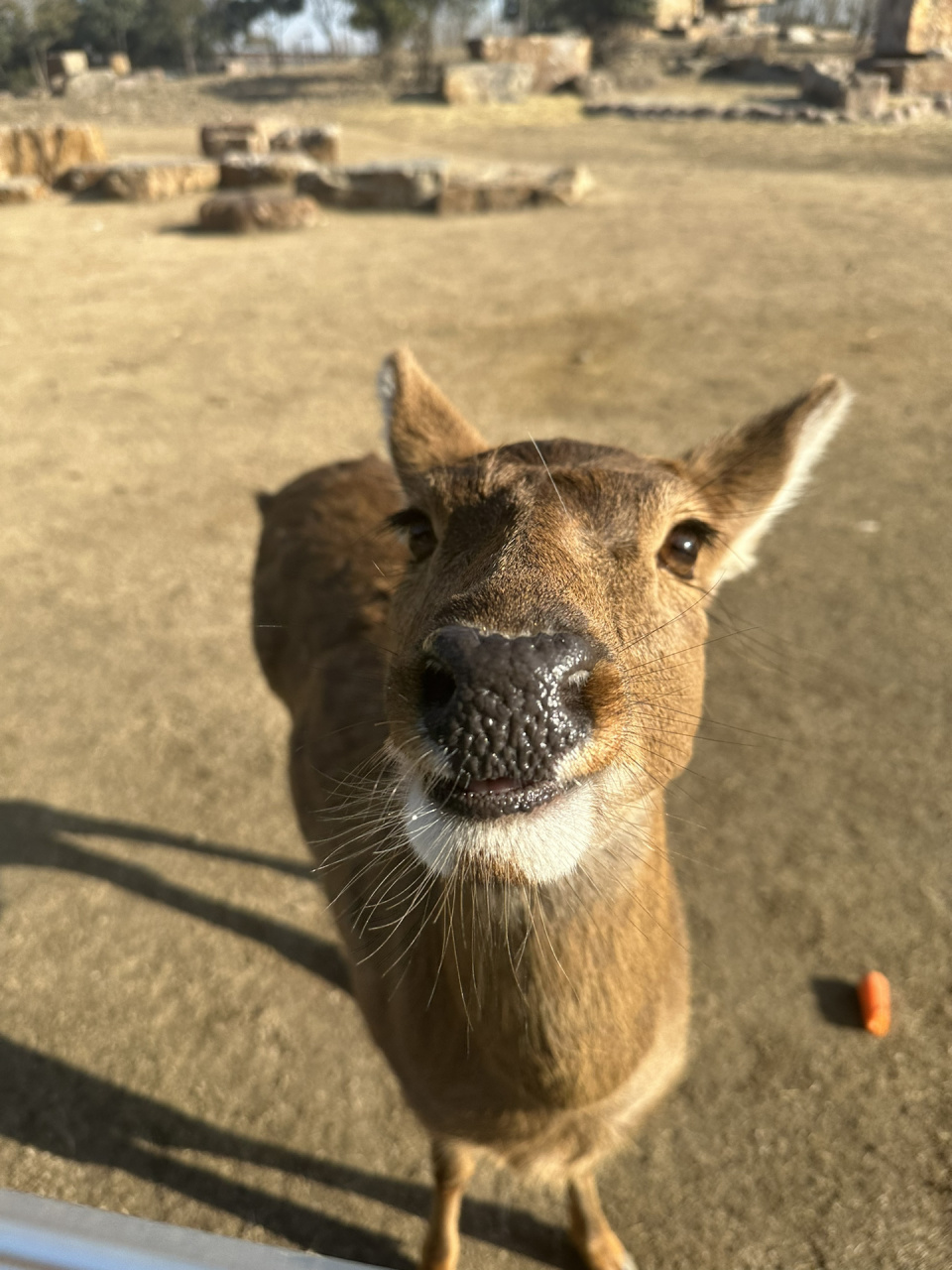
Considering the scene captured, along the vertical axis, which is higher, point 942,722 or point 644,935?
point 644,935

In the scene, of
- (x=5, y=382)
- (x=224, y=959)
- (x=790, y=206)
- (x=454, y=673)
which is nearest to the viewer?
(x=454, y=673)

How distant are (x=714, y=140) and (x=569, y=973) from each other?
73.7ft

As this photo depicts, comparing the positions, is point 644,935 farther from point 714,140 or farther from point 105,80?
point 105,80

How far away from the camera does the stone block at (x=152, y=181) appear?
16.2 meters

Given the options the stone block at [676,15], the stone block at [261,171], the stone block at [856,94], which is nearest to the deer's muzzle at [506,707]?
the stone block at [261,171]

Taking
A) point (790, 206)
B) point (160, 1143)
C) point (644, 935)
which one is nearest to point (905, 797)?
point (644, 935)

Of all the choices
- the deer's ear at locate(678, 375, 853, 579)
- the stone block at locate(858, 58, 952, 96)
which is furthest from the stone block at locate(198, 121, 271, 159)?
the deer's ear at locate(678, 375, 853, 579)

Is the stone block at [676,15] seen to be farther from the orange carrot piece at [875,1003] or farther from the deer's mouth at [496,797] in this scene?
the deer's mouth at [496,797]

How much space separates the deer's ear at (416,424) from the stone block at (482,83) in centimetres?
2792

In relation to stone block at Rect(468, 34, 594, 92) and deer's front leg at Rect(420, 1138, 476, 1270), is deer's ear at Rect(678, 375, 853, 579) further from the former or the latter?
stone block at Rect(468, 34, 594, 92)

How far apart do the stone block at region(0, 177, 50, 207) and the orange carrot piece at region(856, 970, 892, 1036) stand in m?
18.6

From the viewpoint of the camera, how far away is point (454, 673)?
4.62 ft

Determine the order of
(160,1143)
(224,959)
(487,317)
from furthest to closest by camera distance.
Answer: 1. (487,317)
2. (224,959)
3. (160,1143)

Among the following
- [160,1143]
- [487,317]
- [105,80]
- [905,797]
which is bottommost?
[160,1143]
